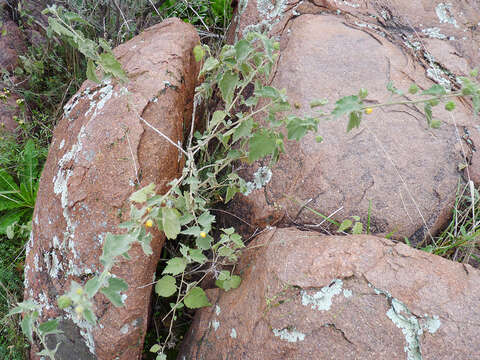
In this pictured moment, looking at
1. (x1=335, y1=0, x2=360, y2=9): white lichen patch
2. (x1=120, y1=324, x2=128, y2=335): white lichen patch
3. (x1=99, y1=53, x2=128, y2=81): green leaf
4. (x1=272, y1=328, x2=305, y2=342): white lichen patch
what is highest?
(x1=99, y1=53, x2=128, y2=81): green leaf

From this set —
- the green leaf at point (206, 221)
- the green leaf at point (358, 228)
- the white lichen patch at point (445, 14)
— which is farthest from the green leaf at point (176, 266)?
the white lichen patch at point (445, 14)

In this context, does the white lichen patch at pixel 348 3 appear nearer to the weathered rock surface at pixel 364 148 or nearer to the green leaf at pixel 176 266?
the weathered rock surface at pixel 364 148

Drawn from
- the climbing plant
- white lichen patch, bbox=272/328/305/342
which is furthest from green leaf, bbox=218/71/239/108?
white lichen patch, bbox=272/328/305/342

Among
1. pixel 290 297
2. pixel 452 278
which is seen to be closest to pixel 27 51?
pixel 290 297

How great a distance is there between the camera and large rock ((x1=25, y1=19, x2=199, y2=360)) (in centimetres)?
186

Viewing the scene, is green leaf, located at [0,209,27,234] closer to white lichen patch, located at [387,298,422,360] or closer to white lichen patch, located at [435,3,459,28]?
white lichen patch, located at [387,298,422,360]

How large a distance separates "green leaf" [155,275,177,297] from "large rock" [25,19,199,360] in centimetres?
11

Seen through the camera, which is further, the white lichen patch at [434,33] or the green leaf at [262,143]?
the white lichen patch at [434,33]

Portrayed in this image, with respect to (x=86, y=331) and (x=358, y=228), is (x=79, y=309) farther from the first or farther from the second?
(x=358, y=228)

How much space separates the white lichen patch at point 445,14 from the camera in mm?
2609

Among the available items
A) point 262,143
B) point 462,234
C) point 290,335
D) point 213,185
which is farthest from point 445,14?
point 290,335

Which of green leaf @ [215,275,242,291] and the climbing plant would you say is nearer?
the climbing plant

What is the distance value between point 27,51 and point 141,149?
2321mm

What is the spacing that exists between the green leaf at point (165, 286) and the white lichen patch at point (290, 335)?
0.57 meters
